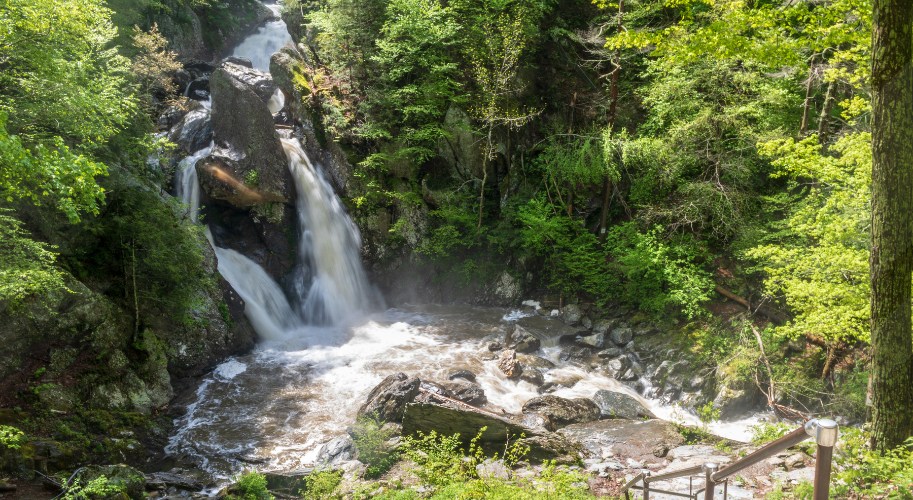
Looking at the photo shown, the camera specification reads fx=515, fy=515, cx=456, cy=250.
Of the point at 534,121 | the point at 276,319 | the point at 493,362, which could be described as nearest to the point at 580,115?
the point at 534,121

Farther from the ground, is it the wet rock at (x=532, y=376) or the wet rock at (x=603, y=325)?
the wet rock at (x=603, y=325)

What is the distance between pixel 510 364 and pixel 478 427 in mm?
3942

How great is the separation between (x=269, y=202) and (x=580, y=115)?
1066 cm

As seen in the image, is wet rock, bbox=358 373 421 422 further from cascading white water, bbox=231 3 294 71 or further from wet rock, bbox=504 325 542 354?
cascading white water, bbox=231 3 294 71

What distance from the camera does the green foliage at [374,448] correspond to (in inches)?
352

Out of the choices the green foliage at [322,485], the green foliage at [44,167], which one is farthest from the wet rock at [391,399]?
the green foliage at [44,167]

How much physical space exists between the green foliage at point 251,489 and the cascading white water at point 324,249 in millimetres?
8546

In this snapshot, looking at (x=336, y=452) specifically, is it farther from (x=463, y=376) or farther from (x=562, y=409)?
(x=562, y=409)

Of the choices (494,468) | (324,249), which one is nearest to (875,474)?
(494,468)

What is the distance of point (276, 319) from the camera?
15.9m

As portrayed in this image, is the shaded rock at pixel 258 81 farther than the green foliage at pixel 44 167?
Yes

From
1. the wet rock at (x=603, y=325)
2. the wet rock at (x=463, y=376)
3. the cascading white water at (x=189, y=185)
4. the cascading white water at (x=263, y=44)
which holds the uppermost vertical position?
the cascading white water at (x=263, y=44)

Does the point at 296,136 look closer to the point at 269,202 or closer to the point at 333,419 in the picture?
the point at 269,202

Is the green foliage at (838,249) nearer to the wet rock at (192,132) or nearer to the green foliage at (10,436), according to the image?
the green foliage at (10,436)
